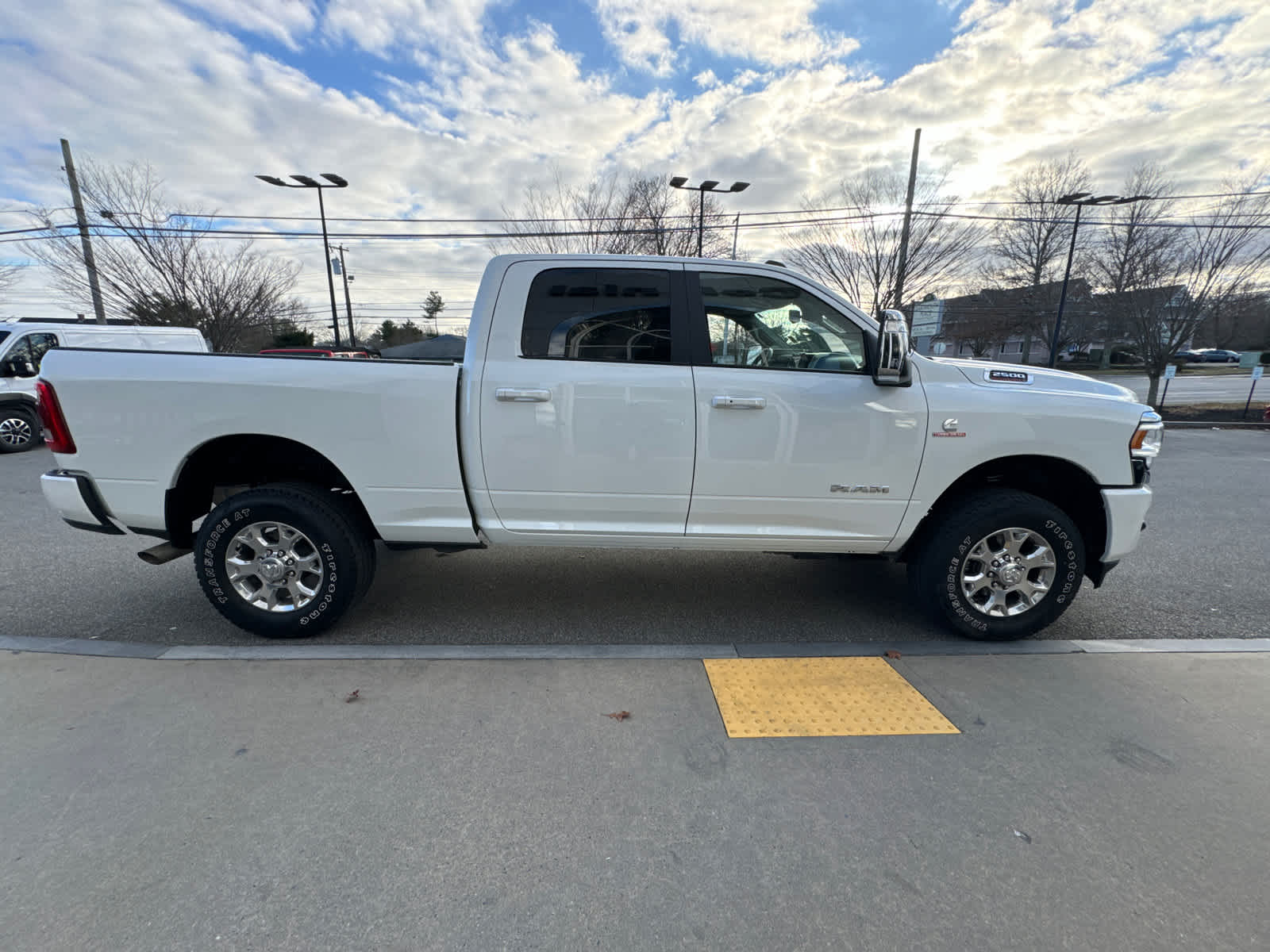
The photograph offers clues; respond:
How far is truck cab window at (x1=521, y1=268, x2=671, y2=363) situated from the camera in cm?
320

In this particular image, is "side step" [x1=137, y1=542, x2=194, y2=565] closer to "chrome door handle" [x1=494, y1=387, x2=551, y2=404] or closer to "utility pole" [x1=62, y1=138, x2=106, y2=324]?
"chrome door handle" [x1=494, y1=387, x2=551, y2=404]

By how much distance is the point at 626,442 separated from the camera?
316 centimetres

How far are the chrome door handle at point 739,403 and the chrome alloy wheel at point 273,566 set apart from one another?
2.30 meters

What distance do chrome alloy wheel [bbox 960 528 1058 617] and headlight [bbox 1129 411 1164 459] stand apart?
2.21ft

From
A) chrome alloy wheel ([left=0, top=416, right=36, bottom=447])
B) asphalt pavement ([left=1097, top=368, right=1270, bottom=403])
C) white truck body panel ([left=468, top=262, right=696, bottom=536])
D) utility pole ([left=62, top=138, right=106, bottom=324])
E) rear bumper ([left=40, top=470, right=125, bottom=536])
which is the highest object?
utility pole ([left=62, top=138, right=106, bottom=324])

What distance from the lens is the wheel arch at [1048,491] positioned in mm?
3340

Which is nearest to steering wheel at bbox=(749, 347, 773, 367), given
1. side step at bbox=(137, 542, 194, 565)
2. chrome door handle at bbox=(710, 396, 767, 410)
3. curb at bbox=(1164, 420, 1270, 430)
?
chrome door handle at bbox=(710, 396, 767, 410)

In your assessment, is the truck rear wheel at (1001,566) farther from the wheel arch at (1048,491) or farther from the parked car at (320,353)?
the parked car at (320,353)

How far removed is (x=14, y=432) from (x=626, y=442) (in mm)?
12356

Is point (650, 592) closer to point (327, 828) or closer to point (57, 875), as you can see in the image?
point (327, 828)

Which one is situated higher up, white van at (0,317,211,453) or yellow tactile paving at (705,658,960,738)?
white van at (0,317,211,453)

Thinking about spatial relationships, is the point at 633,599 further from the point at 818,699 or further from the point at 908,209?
the point at 908,209

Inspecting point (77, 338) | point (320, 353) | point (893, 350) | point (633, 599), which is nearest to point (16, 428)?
point (77, 338)

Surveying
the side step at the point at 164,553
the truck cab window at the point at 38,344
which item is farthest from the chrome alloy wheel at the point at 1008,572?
the truck cab window at the point at 38,344
